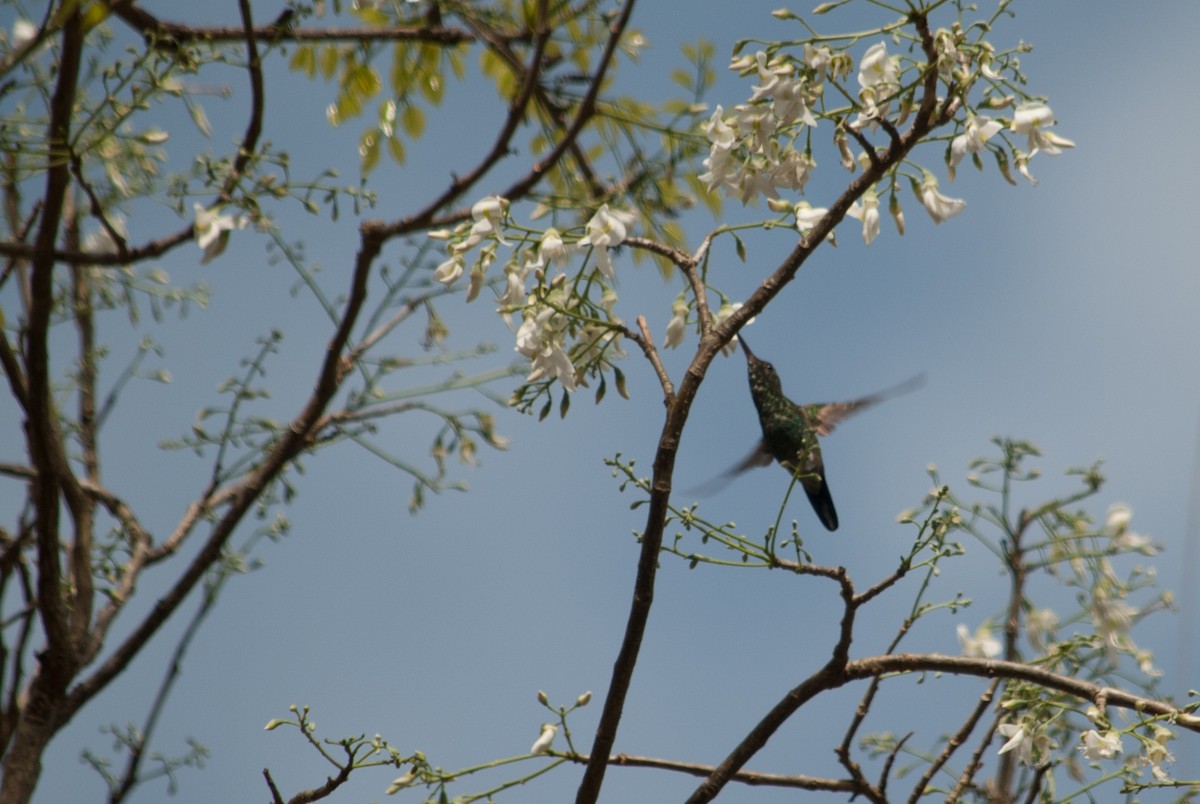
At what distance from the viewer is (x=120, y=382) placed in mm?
3969

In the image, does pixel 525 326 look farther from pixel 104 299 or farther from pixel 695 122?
pixel 104 299

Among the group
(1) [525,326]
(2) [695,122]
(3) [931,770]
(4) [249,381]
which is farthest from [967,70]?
(4) [249,381]

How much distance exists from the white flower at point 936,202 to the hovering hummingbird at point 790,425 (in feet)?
2.38

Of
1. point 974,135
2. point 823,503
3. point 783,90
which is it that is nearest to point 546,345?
point 783,90

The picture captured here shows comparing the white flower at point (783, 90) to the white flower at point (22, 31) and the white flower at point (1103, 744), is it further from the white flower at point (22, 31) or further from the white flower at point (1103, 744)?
the white flower at point (22, 31)

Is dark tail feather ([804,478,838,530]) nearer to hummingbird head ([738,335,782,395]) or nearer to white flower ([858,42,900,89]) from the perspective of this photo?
hummingbird head ([738,335,782,395])

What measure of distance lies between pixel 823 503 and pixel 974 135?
144 cm

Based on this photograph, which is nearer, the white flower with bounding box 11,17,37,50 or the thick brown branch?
the thick brown branch

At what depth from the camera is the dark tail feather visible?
314 centimetres

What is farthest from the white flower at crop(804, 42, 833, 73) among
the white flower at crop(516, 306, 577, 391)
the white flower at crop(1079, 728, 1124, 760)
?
the white flower at crop(1079, 728, 1124, 760)

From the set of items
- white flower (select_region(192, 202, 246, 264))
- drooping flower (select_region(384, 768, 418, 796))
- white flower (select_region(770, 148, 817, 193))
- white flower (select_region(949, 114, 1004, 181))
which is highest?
white flower (select_region(192, 202, 246, 264))

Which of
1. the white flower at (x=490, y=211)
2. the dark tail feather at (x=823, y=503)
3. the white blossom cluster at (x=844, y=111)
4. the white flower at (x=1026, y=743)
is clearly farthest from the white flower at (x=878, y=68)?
the dark tail feather at (x=823, y=503)

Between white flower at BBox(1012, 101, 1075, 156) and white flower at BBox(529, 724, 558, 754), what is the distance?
1.25m

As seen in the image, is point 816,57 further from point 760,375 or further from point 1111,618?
point 1111,618
